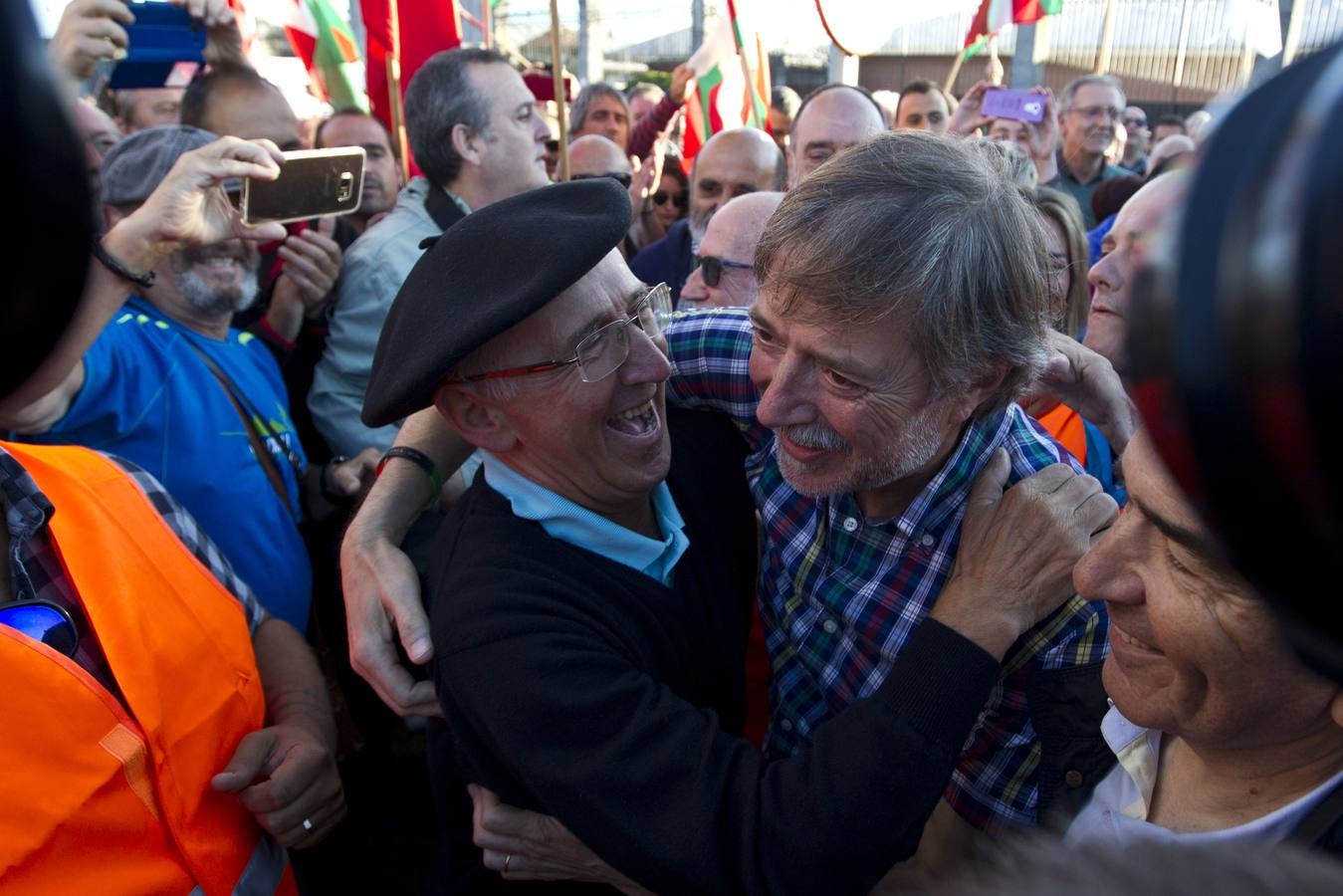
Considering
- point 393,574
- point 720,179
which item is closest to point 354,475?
point 393,574

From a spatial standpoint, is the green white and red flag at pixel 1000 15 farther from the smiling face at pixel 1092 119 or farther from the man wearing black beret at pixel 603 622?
the man wearing black beret at pixel 603 622

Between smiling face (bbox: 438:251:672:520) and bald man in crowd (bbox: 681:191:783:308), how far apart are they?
1291mm

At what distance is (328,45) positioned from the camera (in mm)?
5617

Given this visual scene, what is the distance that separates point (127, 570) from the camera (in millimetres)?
1705

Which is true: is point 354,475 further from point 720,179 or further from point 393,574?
point 720,179

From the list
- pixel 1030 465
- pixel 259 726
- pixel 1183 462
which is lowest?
pixel 259 726

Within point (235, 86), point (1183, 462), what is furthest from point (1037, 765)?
point (235, 86)

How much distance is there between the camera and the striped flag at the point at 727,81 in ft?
19.0

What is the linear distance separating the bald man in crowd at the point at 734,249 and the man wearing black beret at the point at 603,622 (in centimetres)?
111

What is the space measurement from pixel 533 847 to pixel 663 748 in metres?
0.37

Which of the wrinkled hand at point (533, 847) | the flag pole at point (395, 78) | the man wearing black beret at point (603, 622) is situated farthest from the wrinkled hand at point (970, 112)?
the wrinkled hand at point (533, 847)

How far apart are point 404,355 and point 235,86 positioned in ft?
8.94

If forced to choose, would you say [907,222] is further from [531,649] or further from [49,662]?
[49,662]

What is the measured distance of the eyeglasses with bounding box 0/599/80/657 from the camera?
59.5 inches
